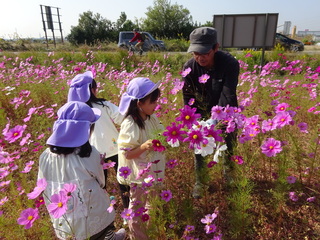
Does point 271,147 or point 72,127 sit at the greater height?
point 72,127

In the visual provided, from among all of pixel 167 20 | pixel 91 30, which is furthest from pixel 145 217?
pixel 167 20

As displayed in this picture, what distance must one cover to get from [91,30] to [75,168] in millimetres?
28159

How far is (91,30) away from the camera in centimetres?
2625

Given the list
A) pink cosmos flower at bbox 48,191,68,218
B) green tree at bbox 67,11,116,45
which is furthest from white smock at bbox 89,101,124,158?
green tree at bbox 67,11,116,45

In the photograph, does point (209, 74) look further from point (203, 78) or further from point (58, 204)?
point (58, 204)

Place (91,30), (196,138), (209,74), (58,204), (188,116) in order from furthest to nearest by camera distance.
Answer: (91,30)
(209,74)
(188,116)
(196,138)
(58,204)

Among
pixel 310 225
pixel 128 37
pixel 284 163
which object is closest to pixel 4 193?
pixel 284 163

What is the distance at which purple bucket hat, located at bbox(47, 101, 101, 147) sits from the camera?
1.12 metres

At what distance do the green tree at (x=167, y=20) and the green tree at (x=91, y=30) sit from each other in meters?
6.27

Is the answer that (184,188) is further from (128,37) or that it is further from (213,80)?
(128,37)

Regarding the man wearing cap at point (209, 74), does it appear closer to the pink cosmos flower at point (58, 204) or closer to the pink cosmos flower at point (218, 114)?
the pink cosmos flower at point (218, 114)

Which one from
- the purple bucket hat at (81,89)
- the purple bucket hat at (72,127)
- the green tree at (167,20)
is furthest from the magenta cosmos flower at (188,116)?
the green tree at (167,20)

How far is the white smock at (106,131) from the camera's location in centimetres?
175

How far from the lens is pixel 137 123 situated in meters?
1.41
